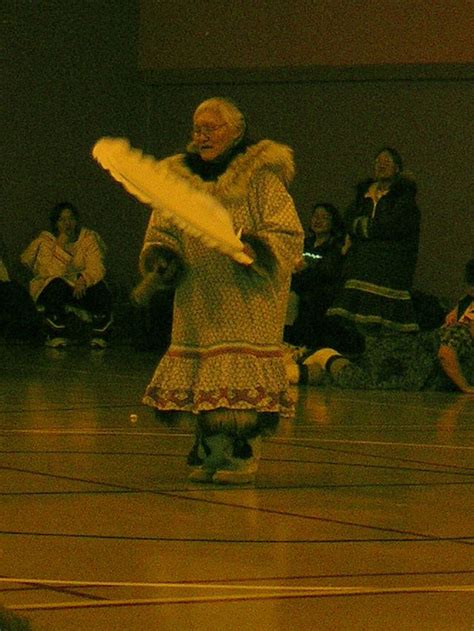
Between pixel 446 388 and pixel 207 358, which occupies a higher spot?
pixel 207 358

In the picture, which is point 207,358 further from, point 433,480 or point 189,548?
point 189,548

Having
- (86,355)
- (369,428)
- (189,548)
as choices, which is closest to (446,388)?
(369,428)

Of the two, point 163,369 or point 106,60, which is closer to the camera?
point 163,369

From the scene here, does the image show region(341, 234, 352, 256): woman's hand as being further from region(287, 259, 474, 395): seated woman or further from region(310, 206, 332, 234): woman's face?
region(287, 259, 474, 395): seated woman

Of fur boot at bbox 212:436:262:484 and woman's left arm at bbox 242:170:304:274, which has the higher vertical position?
woman's left arm at bbox 242:170:304:274

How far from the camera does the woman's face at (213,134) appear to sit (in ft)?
23.4

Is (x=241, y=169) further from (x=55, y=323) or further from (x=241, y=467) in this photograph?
(x=55, y=323)

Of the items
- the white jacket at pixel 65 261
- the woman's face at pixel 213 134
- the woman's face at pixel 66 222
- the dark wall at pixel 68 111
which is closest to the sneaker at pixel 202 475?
the woman's face at pixel 213 134

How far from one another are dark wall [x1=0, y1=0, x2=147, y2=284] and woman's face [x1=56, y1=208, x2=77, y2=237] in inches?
40.0

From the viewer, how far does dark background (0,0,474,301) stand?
16.4 metres

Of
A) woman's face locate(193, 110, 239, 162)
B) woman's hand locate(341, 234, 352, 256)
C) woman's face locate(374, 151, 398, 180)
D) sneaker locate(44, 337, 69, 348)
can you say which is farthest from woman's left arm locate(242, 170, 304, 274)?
sneaker locate(44, 337, 69, 348)

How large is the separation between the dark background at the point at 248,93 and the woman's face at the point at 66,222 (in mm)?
1021

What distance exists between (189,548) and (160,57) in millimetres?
13929

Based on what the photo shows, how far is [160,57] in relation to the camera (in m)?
18.8
